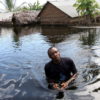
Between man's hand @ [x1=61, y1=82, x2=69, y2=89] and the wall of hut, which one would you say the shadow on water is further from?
man's hand @ [x1=61, y1=82, x2=69, y2=89]

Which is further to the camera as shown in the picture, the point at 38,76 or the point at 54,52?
the point at 38,76

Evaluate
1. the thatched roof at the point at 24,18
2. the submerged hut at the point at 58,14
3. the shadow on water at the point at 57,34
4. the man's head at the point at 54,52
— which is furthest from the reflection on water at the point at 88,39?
the thatched roof at the point at 24,18

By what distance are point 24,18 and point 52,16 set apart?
4.65 meters

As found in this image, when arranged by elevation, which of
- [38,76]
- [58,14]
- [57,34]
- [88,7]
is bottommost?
[38,76]

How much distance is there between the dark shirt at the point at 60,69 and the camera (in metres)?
7.23

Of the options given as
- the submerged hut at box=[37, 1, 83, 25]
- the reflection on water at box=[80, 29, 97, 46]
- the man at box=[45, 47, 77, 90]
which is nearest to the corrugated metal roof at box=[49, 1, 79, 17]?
the submerged hut at box=[37, 1, 83, 25]

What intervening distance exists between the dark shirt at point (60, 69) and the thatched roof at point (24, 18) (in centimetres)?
3209

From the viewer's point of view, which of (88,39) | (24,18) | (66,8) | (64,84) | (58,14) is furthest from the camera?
(24,18)

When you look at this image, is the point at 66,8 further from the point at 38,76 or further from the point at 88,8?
the point at 38,76

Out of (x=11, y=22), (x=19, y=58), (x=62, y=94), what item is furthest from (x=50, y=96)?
(x=11, y=22)

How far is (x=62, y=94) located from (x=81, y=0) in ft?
85.3

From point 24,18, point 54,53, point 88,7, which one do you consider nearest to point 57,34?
point 88,7

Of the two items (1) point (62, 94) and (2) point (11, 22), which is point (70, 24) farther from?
(1) point (62, 94)

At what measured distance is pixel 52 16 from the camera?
37812 millimetres
